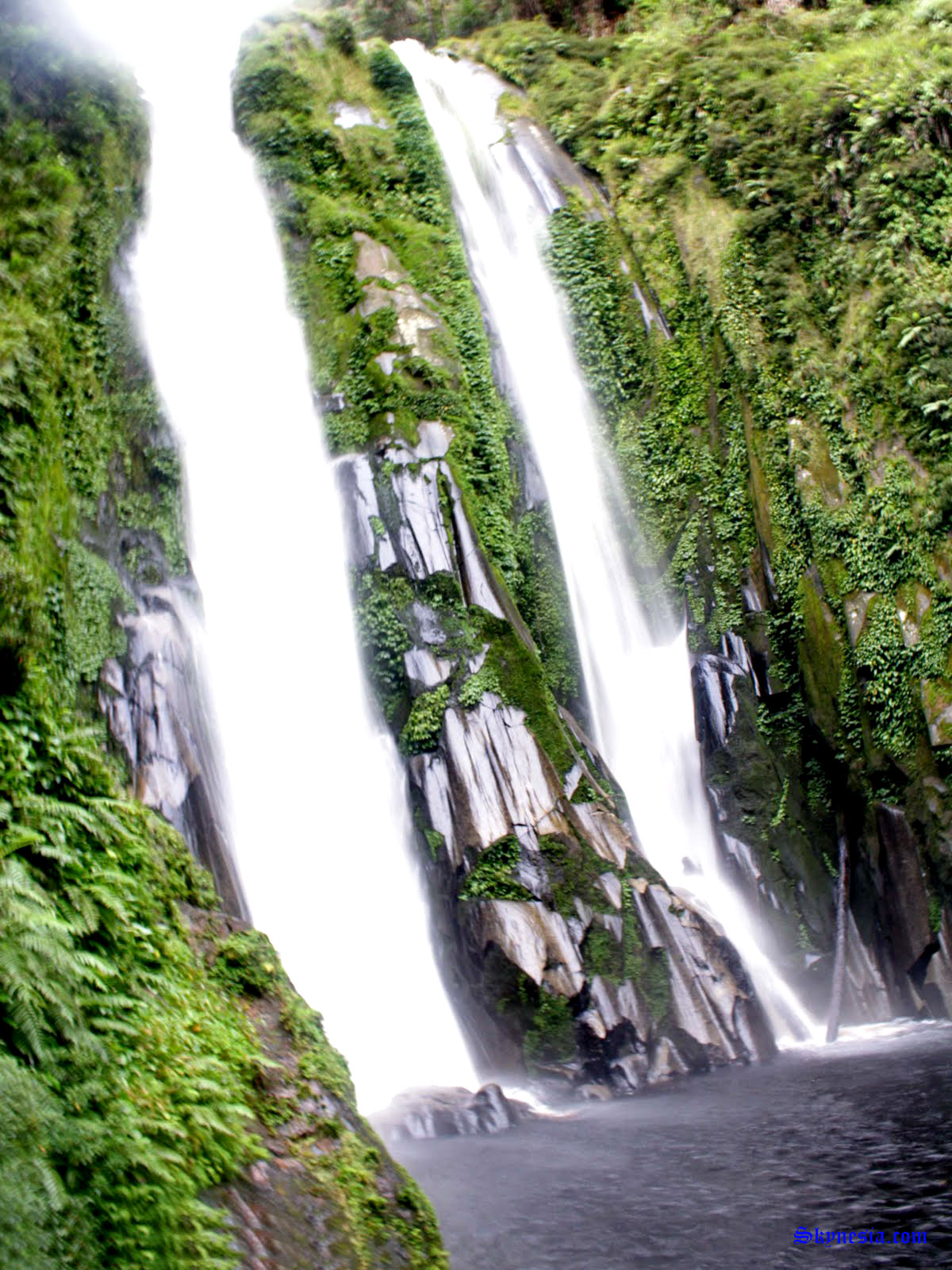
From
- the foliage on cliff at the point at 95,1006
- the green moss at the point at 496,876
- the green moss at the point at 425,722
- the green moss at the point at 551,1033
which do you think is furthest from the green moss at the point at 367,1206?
the green moss at the point at 425,722

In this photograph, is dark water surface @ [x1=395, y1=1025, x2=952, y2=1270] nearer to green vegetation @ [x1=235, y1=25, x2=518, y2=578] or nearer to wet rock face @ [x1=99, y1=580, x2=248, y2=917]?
wet rock face @ [x1=99, y1=580, x2=248, y2=917]

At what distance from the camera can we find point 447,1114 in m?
10.4

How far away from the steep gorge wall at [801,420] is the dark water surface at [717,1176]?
15.3 ft

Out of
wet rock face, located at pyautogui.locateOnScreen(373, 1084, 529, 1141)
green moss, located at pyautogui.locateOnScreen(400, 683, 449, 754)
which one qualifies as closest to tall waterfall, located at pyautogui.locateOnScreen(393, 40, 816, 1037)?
green moss, located at pyautogui.locateOnScreen(400, 683, 449, 754)

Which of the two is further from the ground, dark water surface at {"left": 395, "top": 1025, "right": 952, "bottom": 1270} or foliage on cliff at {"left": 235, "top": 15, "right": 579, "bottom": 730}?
foliage on cliff at {"left": 235, "top": 15, "right": 579, "bottom": 730}

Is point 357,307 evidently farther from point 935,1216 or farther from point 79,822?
point 935,1216

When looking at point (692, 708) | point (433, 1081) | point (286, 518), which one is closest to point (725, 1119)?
point (433, 1081)

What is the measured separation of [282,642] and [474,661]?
10.6 ft

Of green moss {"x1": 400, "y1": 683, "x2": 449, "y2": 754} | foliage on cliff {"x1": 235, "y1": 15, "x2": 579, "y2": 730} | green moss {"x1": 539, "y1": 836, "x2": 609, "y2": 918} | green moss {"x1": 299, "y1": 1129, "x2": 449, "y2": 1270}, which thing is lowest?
green moss {"x1": 299, "y1": 1129, "x2": 449, "y2": 1270}

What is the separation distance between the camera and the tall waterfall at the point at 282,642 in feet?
40.7

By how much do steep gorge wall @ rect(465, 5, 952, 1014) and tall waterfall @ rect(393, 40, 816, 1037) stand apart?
1.64 feet

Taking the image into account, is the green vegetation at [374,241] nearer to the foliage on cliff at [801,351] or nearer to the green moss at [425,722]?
the foliage on cliff at [801,351]

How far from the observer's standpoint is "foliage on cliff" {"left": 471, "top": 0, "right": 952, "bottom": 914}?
15.4 m

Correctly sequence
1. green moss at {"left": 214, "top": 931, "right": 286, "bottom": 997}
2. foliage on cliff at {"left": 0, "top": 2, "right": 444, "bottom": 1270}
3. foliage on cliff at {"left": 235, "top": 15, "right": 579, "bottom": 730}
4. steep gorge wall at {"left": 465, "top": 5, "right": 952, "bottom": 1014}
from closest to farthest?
foliage on cliff at {"left": 0, "top": 2, "right": 444, "bottom": 1270} → green moss at {"left": 214, "top": 931, "right": 286, "bottom": 997} → steep gorge wall at {"left": 465, "top": 5, "right": 952, "bottom": 1014} → foliage on cliff at {"left": 235, "top": 15, "right": 579, "bottom": 730}
